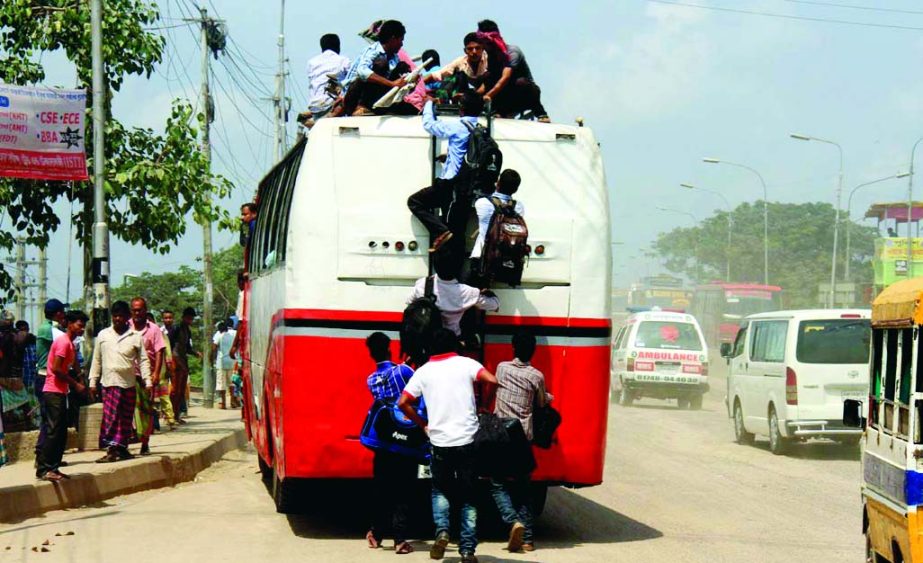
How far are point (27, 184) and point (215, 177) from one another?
260 centimetres

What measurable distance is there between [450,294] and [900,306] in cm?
357

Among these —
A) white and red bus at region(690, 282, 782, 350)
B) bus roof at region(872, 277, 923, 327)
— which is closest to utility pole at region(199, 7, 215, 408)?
bus roof at region(872, 277, 923, 327)

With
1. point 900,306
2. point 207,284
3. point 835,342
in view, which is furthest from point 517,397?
point 207,284

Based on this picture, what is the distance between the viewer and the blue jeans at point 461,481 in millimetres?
9219

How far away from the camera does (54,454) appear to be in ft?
42.1

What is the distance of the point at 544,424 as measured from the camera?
10.2 meters

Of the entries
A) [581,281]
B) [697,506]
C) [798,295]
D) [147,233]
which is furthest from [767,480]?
[798,295]

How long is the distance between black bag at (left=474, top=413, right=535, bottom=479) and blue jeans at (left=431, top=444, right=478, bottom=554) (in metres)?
0.13

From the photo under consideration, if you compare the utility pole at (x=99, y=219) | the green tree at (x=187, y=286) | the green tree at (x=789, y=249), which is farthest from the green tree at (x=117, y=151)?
the green tree at (x=789, y=249)

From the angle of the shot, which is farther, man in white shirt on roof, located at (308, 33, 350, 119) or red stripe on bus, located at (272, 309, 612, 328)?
man in white shirt on roof, located at (308, 33, 350, 119)

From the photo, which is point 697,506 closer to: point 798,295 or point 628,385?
point 628,385

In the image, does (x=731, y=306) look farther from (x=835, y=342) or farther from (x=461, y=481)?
(x=461, y=481)

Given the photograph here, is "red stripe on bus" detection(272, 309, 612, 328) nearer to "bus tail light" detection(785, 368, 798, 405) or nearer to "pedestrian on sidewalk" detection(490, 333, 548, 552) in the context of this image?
"pedestrian on sidewalk" detection(490, 333, 548, 552)

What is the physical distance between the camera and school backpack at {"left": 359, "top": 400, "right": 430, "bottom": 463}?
32.2ft
